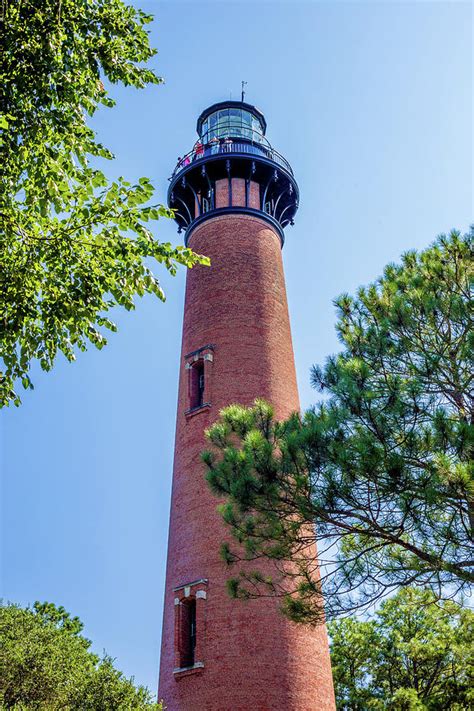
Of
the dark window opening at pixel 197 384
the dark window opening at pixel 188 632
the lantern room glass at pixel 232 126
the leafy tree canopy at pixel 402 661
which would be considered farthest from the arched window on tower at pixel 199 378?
the lantern room glass at pixel 232 126

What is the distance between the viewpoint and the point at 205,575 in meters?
14.1

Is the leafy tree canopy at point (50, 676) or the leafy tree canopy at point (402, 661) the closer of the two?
the leafy tree canopy at point (50, 676)

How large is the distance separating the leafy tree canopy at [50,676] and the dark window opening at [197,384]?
6.01 metres

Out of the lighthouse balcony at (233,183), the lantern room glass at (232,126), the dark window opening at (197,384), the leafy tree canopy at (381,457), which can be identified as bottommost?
the leafy tree canopy at (381,457)

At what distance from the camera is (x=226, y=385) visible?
641 inches

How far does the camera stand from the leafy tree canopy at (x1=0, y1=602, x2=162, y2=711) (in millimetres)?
12055

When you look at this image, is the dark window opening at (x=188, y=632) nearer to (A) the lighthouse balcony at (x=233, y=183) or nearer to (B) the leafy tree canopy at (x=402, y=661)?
(B) the leafy tree canopy at (x=402, y=661)

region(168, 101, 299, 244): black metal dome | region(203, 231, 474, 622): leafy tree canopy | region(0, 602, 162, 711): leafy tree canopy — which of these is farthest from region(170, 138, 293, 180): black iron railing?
region(0, 602, 162, 711): leafy tree canopy

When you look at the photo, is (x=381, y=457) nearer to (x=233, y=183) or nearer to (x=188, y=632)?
(x=188, y=632)

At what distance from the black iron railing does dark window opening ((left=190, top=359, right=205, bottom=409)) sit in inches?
261

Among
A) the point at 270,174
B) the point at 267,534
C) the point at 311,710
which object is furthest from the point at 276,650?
the point at 270,174

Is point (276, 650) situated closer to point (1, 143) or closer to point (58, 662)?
point (58, 662)

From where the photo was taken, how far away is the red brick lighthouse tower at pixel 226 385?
42.8 feet

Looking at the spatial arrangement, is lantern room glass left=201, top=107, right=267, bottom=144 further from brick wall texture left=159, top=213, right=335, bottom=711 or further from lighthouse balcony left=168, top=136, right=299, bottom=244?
brick wall texture left=159, top=213, right=335, bottom=711
